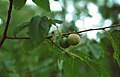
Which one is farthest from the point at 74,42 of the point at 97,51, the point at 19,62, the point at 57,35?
the point at 19,62

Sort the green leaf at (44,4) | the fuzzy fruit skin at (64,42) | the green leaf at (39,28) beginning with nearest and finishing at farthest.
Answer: the green leaf at (39,28), the green leaf at (44,4), the fuzzy fruit skin at (64,42)

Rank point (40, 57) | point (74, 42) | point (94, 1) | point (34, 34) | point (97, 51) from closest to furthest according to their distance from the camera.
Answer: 1. point (34, 34)
2. point (74, 42)
3. point (97, 51)
4. point (40, 57)
5. point (94, 1)

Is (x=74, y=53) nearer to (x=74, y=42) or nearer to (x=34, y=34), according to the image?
(x=74, y=42)

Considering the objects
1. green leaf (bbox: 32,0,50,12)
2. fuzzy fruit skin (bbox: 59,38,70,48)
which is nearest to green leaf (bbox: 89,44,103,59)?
fuzzy fruit skin (bbox: 59,38,70,48)

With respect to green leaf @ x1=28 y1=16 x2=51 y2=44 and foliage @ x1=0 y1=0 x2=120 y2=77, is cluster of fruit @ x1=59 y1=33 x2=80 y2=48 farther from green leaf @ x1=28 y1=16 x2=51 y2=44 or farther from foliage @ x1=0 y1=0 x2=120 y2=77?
green leaf @ x1=28 y1=16 x2=51 y2=44

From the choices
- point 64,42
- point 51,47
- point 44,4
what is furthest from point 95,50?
point 44,4

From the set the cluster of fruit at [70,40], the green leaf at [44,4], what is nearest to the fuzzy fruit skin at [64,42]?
the cluster of fruit at [70,40]

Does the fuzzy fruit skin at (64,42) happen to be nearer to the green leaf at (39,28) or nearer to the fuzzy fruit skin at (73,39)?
the fuzzy fruit skin at (73,39)

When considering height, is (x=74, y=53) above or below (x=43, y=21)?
below
